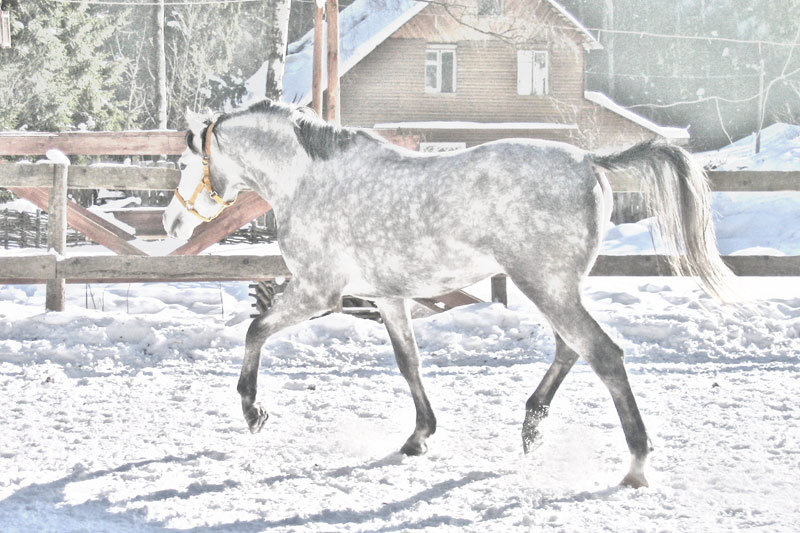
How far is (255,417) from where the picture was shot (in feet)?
12.1

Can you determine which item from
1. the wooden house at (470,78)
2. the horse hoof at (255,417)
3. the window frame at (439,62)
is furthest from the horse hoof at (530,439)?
the window frame at (439,62)

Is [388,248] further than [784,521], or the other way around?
[388,248]

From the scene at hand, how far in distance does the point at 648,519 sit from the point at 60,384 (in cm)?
380

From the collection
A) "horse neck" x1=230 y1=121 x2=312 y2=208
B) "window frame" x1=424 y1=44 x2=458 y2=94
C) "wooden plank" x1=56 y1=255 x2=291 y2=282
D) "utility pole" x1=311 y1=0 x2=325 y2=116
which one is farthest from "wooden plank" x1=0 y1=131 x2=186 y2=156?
"window frame" x1=424 y1=44 x2=458 y2=94

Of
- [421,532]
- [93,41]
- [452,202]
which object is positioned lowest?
[421,532]

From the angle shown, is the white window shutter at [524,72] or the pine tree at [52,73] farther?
the white window shutter at [524,72]

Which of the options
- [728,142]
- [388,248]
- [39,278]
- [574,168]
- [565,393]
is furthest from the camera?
[728,142]

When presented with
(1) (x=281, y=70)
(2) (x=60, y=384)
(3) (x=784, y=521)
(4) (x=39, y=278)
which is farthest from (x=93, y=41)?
(3) (x=784, y=521)

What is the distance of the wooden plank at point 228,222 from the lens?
23.5 feet

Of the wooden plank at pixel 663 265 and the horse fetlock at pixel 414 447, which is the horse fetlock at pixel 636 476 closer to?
the horse fetlock at pixel 414 447

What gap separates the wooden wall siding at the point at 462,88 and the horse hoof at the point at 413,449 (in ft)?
71.0

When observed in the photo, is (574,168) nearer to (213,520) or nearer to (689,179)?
(689,179)

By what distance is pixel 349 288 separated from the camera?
373 centimetres

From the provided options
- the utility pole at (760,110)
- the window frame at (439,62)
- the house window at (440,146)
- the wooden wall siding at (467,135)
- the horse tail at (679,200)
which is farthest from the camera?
the utility pole at (760,110)
